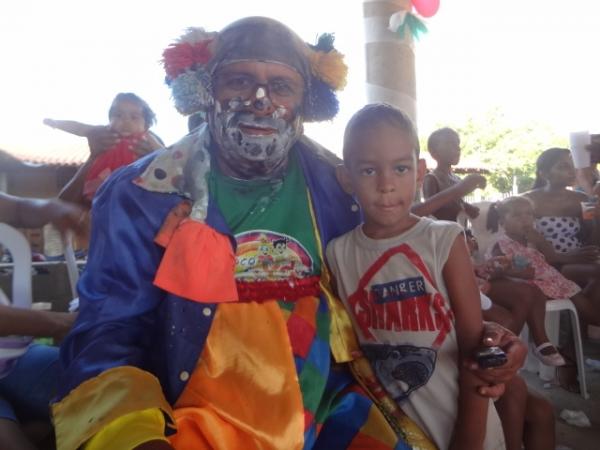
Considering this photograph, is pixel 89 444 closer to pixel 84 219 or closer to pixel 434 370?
pixel 434 370

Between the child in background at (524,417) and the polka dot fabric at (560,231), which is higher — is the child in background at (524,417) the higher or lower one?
the lower one

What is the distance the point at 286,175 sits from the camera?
5.77 feet

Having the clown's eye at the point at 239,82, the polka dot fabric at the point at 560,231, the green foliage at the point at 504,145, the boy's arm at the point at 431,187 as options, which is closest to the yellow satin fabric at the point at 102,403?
the clown's eye at the point at 239,82

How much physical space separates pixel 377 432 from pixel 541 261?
2.89 metres

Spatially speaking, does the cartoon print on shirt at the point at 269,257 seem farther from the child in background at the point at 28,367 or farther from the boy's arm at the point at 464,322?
the child in background at the point at 28,367

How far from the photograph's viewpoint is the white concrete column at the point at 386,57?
169 inches

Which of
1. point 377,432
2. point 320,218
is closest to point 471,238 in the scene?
point 320,218

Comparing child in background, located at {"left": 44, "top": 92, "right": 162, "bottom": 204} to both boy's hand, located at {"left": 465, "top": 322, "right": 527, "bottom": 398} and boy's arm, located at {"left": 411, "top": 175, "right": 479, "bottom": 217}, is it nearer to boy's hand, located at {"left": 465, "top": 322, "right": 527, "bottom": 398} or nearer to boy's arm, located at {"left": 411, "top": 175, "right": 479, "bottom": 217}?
boy's arm, located at {"left": 411, "top": 175, "right": 479, "bottom": 217}

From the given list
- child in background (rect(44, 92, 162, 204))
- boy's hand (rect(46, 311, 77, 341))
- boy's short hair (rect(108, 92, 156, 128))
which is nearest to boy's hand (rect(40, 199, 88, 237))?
boy's hand (rect(46, 311, 77, 341))

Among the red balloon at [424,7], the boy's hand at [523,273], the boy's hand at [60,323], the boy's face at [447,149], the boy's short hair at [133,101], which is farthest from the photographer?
the red balloon at [424,7]

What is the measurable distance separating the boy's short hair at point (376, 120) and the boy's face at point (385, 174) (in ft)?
0.04

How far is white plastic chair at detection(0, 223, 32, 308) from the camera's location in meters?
2.07

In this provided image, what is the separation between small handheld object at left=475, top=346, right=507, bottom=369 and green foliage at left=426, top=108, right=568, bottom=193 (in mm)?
25886

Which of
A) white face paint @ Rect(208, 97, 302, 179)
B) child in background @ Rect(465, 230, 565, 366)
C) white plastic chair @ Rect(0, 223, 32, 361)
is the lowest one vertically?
child in background @ Rect(465, 230, 565, 366)
